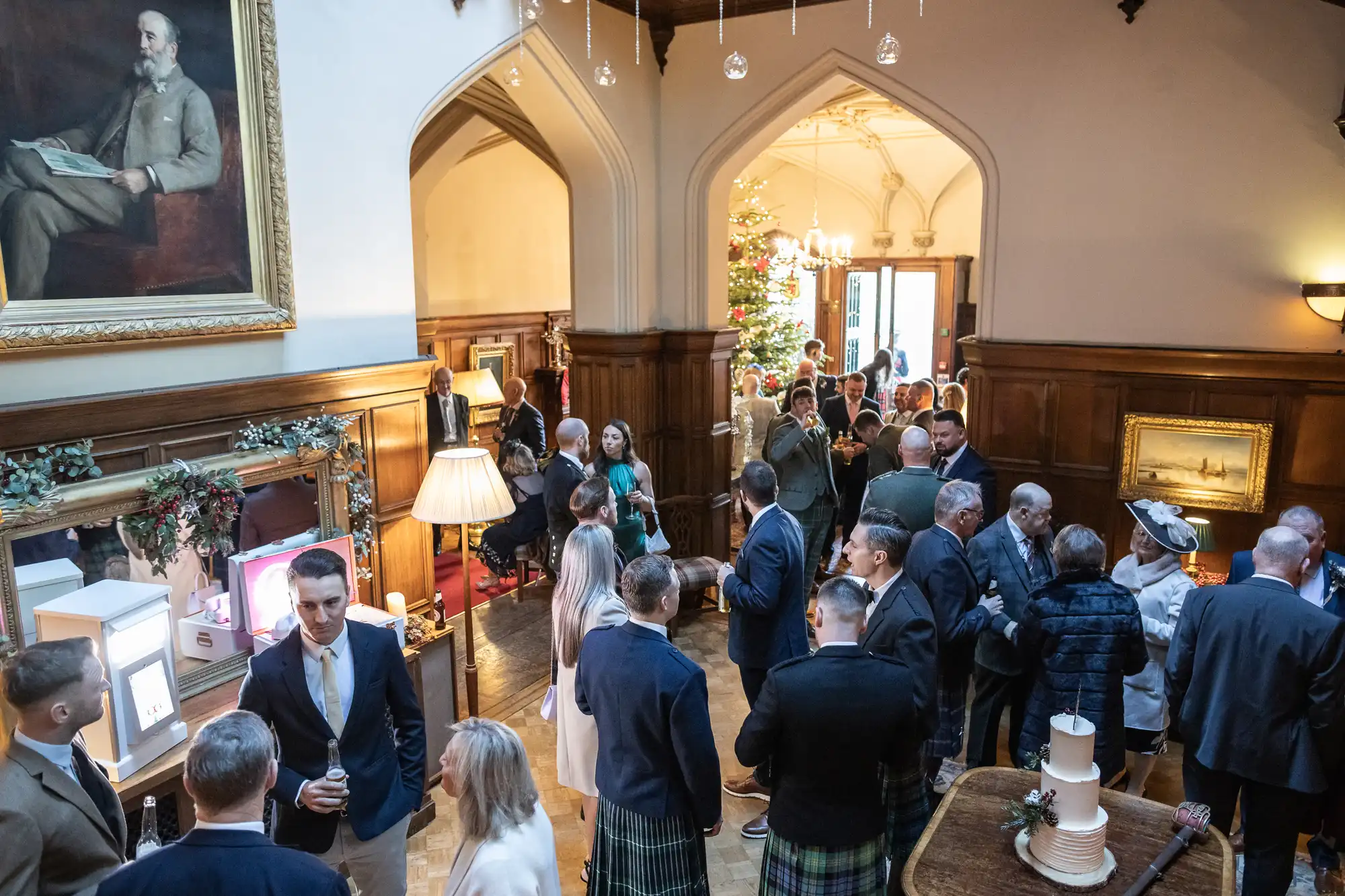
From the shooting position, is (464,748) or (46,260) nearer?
(464,748)

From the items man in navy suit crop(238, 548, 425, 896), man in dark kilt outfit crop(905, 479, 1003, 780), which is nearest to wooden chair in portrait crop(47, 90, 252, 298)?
man in navy suit crop(238, 548, 425, 896)

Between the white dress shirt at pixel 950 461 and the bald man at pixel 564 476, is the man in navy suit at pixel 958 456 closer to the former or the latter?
the white dress shirt at pixel 950 461

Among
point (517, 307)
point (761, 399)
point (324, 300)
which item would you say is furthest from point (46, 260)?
point (517, 307)

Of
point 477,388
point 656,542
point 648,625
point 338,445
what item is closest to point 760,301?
point 477,388

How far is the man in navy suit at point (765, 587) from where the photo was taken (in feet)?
12.8

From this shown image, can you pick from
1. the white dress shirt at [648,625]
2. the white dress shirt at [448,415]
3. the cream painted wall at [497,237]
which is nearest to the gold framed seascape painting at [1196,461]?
the white dress shirt at [648,625]

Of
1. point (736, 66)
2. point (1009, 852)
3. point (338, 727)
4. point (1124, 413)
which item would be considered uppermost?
point (736, 66)

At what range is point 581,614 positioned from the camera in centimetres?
341

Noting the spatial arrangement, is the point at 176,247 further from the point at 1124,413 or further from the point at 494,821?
the point at 1124,413

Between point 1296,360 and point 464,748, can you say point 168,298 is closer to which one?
point 464,748

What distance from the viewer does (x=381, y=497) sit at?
16.4ft

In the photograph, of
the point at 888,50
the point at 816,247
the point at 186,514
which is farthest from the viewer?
the point at 816,247

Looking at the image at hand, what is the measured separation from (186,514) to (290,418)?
72 cm

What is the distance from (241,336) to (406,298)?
Result: 109cm
